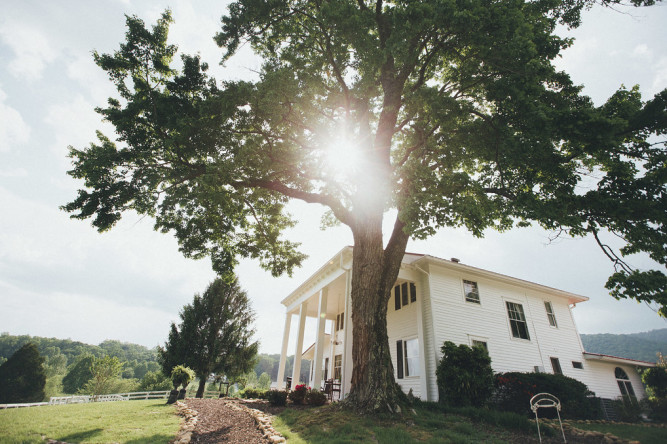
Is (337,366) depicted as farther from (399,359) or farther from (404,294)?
(404,294)

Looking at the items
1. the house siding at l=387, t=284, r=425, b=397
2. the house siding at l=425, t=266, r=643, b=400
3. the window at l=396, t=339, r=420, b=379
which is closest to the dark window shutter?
the window at l=396, t=339, r=420, b=379

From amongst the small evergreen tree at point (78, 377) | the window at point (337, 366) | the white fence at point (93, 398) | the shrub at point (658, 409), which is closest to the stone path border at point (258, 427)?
the window at point (337, 366)

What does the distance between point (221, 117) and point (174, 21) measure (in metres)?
3.63

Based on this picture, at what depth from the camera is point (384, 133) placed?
9570 mm

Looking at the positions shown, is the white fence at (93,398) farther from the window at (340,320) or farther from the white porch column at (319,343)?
the window at (340,320)

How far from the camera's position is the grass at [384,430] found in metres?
5.18

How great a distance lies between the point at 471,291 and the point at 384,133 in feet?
31.8

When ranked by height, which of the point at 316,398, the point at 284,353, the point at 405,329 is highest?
the point at 405,329

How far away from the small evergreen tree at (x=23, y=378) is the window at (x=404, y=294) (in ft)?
136

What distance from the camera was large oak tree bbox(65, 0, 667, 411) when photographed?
679cm

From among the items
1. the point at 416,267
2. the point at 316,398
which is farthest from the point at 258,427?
the point at 416,267

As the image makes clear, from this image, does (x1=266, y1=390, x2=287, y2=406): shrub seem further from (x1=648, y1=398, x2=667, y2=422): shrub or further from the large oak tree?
(x1=648, y1=398, x2=667, y2=422): shrub

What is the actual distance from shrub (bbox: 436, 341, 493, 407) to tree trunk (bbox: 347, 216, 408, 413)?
360cm

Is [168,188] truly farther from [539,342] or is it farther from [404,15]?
[539,342]
